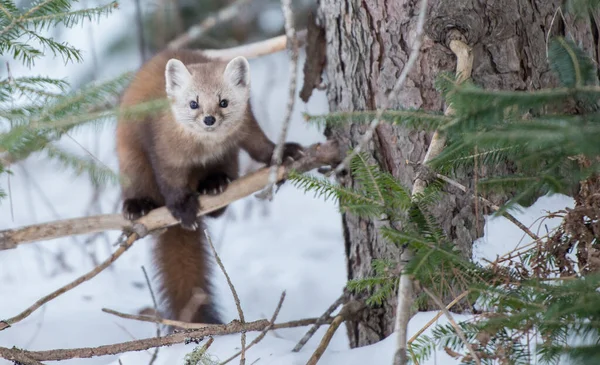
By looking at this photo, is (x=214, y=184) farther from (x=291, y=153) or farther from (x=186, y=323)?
(x=186, y=323)

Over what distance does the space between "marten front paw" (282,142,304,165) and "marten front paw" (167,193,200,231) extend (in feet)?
1.76

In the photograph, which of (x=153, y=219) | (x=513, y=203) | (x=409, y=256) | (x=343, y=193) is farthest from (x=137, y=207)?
(x=513, y=203)

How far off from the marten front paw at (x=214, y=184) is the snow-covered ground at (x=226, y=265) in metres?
0.52

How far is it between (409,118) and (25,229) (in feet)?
5.94

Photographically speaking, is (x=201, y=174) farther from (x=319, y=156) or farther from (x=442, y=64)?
(x=442, y=64)

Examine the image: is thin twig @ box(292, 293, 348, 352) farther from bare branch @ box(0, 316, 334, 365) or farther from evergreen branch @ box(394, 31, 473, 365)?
evergreen branch @ box(394, 31, 473, 365)

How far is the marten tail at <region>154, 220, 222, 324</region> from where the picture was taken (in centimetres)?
354

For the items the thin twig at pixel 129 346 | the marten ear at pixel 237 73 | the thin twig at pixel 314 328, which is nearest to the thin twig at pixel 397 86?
the thin twig at pixel 129 346

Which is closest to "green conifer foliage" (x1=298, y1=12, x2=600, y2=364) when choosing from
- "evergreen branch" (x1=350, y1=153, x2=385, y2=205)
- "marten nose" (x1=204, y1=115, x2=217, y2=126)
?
"evergreen branch" (x1=350, y1=153, x2=385, y2=205)

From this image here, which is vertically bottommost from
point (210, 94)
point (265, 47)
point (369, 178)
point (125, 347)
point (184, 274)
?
point (125, 347)

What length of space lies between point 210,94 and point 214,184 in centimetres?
47

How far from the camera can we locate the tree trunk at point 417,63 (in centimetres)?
265

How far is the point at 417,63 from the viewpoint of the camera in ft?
9.06

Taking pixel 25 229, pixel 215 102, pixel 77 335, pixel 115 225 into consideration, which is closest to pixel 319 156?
pixel 215 102
